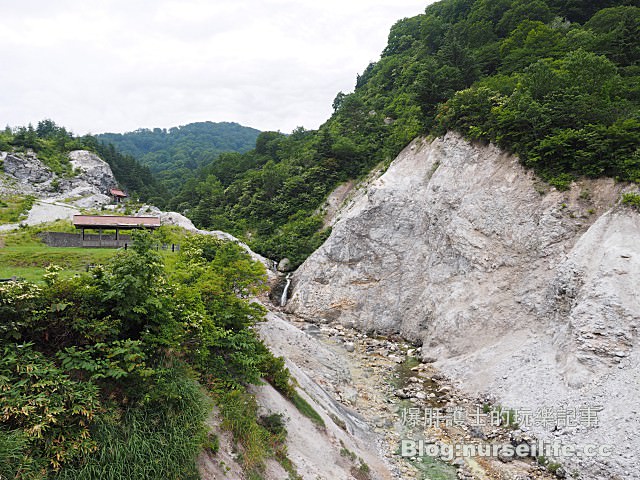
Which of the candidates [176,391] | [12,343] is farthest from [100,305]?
[176,391]

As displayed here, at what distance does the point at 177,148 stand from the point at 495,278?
6300 inches

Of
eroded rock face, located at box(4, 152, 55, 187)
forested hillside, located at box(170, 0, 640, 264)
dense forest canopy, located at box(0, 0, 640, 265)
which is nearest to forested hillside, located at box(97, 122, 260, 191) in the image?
eroded rock face, located at box(4, 152, 55, 187)

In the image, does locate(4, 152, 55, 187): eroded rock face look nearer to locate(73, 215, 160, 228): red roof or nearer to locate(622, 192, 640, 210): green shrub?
locate(73, 215, 160, 228): red roof

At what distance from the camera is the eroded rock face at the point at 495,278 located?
556 inches

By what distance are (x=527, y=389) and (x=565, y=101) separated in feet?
51.3

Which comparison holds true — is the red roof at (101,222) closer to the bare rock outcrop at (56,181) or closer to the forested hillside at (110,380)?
the forested hillside at (110,380)

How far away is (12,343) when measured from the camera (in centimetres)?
621

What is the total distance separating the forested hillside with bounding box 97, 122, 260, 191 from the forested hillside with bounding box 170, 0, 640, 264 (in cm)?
5767

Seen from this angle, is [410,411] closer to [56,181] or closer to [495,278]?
[495,278]

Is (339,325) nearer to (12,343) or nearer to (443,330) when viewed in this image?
(443,330)

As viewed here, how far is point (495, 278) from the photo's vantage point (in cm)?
2055

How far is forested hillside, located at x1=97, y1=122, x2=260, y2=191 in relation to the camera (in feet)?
402

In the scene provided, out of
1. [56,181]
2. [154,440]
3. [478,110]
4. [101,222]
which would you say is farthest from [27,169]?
[154,440]

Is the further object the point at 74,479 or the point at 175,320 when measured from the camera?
the point at 175,320
